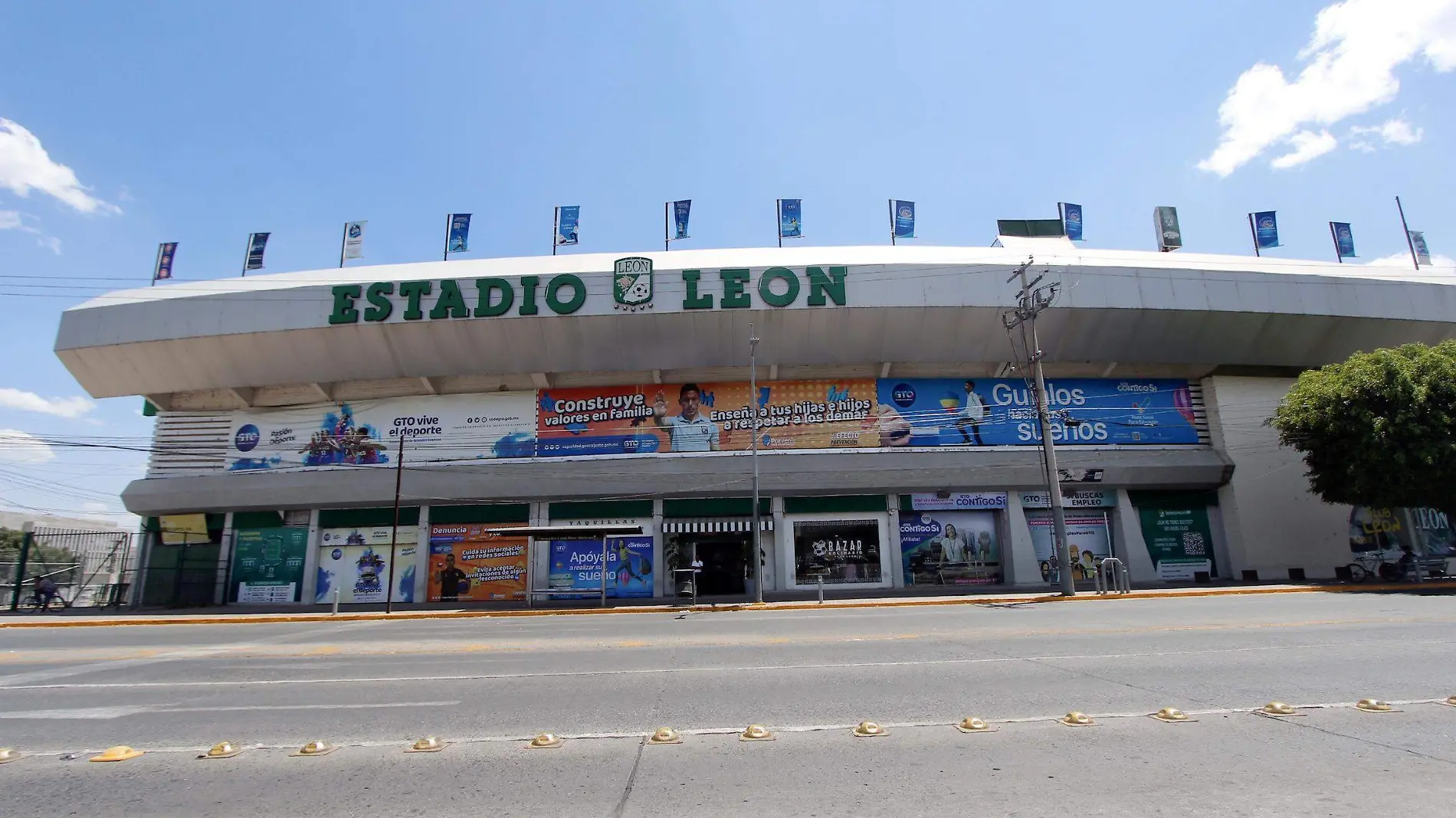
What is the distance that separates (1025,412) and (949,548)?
22.6 ft

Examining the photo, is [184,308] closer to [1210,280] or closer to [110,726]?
[110,726]

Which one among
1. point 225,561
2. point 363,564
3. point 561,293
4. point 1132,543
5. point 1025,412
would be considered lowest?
point 363,564

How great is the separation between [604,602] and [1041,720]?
19.7 metres

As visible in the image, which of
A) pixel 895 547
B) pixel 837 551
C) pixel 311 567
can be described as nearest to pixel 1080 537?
pixel 895 547

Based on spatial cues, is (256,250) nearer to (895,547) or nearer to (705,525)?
(705,525)

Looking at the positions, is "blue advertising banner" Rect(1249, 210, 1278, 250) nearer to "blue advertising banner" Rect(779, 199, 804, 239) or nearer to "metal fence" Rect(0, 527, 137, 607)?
"blue advertising banner" Rect(779, 199, 804, 239)

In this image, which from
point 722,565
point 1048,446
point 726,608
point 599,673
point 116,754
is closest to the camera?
point 116,754

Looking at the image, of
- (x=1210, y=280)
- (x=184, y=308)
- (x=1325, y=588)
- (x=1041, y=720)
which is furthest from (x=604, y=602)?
(x=1210, y=280)

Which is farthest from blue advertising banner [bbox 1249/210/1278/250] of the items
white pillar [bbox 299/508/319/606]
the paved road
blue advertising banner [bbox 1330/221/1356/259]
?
white pillar [bbox 299/508/319/606]

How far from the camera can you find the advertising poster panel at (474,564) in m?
28.2

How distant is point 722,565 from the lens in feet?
94.2

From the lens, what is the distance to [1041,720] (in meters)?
5.98

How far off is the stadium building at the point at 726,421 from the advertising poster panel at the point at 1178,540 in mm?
115

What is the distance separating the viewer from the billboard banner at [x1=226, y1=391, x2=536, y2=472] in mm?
29219
